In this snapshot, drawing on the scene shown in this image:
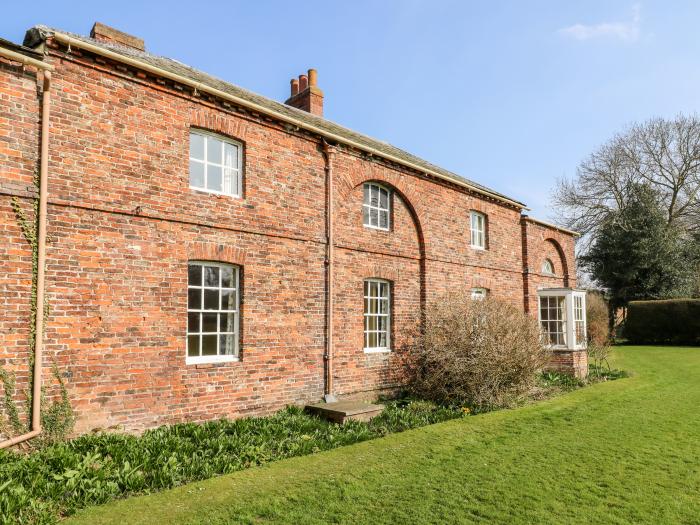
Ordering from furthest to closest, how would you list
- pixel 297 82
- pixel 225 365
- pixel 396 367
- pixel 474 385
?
pixel 297 82 < pixel 396 367 < pixel 474 385 < pixel 225 365

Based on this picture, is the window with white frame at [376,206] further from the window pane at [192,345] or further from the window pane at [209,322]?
the window pane at [192,345]

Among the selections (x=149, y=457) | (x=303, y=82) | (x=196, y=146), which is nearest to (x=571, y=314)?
(x=303, y=82)

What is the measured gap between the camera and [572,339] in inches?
685

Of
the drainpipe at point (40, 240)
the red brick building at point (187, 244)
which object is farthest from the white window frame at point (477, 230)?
the drainpipe at point (40, 240)

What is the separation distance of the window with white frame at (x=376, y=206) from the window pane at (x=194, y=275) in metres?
4.75

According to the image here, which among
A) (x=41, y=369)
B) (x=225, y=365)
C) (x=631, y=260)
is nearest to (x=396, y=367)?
(x=225, y=365)

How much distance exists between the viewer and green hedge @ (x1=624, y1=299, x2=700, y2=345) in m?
28.0

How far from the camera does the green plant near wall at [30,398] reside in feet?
22.9

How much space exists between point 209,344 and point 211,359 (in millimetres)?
289

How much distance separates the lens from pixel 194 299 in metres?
9.25

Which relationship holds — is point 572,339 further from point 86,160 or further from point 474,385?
point 86,160

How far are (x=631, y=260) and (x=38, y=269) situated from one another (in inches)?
1329

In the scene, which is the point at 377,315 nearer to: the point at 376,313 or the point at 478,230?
the point at 376,313

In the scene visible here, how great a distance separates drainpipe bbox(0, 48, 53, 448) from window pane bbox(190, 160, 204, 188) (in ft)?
8.21
